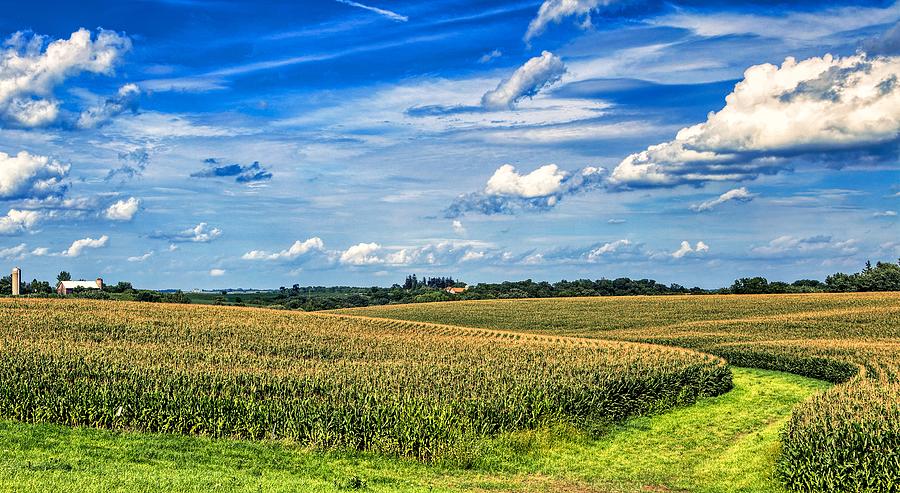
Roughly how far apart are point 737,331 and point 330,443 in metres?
47.1

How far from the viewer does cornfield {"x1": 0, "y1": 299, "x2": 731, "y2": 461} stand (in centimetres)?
2205

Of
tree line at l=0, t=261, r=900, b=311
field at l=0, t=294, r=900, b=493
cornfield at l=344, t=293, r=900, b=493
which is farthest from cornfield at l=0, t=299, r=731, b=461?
tree line at l=0, t=261, r=900, b=311

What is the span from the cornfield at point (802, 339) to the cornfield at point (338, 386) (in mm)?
7162

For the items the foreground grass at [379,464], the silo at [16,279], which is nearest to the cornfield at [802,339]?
the foreground grass at [379,464]

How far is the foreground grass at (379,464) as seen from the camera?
16.7 metres

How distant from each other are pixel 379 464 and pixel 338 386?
6.26m

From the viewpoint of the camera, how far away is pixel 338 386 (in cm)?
2605

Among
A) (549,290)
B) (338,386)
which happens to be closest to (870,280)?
(549,290)

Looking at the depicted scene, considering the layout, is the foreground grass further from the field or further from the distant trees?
the distant trees

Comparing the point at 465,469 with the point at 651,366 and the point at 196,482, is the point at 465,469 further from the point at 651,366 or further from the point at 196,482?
the point at 651,366

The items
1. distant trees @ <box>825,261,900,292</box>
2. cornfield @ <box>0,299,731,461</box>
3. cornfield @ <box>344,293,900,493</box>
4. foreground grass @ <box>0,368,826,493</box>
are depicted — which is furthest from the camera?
distant trees @ <box>825,261,900,292</box>

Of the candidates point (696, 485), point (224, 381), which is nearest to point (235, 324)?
point (224, 381)

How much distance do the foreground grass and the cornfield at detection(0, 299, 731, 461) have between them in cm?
97

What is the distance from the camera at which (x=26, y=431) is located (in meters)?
21.9
